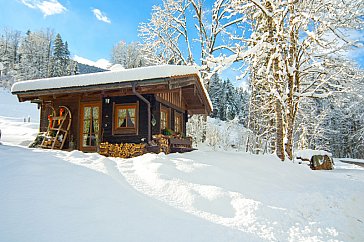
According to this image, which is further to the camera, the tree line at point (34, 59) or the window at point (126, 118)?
the tree line at point (34, 59)

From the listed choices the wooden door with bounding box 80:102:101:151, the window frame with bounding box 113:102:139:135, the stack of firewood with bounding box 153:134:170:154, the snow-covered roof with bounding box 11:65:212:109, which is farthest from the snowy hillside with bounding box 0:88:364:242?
the wooden door with bounding box 80:102:101:151

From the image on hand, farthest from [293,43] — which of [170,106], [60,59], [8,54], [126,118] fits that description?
[8,54]

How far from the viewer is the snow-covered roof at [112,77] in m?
8.77

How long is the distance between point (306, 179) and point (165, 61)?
44.9 feet

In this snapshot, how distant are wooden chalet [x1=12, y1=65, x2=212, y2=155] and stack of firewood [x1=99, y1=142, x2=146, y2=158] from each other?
0.36m

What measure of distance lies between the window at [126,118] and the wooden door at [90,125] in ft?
2.83

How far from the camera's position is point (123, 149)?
967cm

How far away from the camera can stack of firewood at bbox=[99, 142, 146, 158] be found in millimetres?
9469

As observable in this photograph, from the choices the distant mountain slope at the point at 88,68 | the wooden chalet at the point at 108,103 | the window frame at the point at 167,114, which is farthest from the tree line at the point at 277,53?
the distant mountain slope at the point at 88,68

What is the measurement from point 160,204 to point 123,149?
585 centimetres

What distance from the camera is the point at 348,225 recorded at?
4.54 m

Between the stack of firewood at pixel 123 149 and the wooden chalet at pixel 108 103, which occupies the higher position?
the wooden chalet at pixel 108 103

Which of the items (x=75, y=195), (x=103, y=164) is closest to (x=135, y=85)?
(x=103, y=164)

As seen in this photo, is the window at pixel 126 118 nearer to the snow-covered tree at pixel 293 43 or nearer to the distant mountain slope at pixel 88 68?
the snow-covered tree at pixel 293 43
